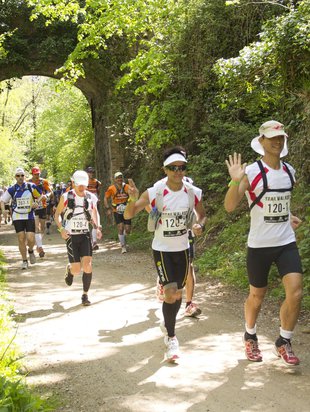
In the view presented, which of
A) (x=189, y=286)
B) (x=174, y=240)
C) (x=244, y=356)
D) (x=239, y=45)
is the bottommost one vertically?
(x=244, y=356)

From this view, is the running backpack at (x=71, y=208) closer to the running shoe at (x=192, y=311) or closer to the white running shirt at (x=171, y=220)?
the running shoe at (x=192, y=311)

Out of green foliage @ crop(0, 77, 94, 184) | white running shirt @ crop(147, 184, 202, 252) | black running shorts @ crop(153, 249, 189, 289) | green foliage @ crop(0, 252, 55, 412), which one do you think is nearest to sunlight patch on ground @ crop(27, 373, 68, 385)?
green foliage @ crop(0, 252, 55, 412)

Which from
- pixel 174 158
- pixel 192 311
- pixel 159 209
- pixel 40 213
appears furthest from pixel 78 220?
pixel 40 213

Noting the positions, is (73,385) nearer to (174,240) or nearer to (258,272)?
(174,240)

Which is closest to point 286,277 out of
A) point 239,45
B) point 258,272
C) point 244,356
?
point 258,272

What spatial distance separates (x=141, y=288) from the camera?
9.23 meters

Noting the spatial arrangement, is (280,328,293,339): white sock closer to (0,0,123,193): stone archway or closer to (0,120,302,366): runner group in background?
(0,120,302,366): runner group in background

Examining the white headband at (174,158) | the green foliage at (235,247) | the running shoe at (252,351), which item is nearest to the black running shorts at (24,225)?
the green foliage at (235,247)

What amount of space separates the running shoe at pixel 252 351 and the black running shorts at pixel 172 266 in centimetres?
90

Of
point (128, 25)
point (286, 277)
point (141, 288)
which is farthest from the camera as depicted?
point (128, 25)

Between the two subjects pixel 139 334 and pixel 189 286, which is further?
pixel 189 286

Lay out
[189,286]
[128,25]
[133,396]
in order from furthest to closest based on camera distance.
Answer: [128,25]
[189,286]
[133,396]

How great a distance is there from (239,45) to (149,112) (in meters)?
3.03

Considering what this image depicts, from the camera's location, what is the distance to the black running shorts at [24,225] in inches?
452
